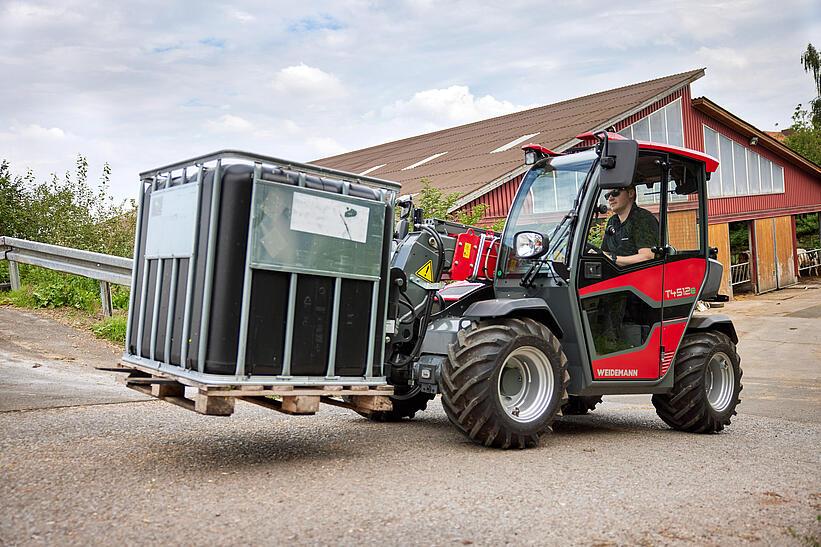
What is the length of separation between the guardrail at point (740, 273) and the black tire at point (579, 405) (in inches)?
843

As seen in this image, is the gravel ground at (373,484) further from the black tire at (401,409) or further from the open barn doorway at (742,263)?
the open barn doorway at (742,263)

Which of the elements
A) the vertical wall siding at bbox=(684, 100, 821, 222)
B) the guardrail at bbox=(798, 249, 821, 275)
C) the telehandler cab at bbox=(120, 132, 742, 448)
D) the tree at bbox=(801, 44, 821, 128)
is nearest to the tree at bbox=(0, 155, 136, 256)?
the telehandler cab at bbox=(120, 132, 742, 448)

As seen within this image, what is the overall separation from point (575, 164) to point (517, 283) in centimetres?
122

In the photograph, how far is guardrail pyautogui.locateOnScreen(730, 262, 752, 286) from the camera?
93.0 ft

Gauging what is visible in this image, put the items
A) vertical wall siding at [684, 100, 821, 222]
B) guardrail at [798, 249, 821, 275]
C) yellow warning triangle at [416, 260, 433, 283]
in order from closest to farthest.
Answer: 1. yellow warning triangle at [416, 260, 433, 283]
2. vertical wall siding at [684, 100, 821, 222]
3. guardrail at [798, 249, 821, 275]

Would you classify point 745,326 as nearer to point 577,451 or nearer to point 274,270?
point 577,451

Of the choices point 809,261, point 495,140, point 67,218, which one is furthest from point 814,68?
point 67,218

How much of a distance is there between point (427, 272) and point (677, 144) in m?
19.9

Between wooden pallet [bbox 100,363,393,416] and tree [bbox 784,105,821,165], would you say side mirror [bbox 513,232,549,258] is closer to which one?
wooden pallet [bbox 100,363,393,416]

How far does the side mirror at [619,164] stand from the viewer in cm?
685

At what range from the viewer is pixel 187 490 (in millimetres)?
5039

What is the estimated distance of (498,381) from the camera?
6.51m

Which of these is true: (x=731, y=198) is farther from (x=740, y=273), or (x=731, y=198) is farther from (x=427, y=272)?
(x=427, y=272)

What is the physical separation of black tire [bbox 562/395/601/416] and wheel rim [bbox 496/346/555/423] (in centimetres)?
146
